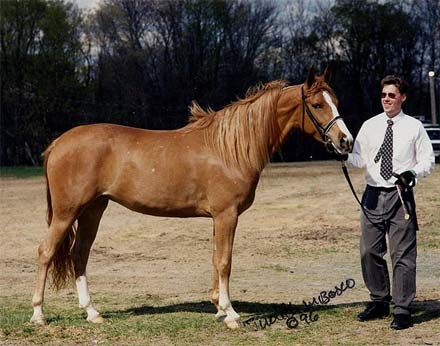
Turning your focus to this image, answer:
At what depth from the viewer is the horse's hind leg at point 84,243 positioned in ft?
21.0

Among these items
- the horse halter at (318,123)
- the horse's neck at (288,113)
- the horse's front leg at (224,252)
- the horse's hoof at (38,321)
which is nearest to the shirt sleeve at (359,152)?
the horse halter at (318,123)

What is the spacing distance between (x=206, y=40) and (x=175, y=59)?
→ 290 centimetres

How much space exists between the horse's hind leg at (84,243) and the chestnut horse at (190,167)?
0.07 meters

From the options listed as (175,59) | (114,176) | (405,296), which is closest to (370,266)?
(405,296)

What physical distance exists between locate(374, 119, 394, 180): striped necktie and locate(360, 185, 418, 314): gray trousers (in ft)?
0.50

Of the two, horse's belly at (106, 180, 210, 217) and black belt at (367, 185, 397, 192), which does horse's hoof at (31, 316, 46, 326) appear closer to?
horse's belly at (106, 180, 210, 217)

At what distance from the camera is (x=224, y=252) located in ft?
19.9

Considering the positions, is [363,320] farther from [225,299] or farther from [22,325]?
[22,325]

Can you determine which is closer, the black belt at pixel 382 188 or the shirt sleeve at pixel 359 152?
the black belt at pixel 382 188

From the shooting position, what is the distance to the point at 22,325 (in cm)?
598

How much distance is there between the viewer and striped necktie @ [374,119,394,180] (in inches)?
230

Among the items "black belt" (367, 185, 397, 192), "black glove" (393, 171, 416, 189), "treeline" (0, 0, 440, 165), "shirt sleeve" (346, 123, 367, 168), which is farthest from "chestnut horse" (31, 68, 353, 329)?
"treeline" (0, 0, 440, 165)

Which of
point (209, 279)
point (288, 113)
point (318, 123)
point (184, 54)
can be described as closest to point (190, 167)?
point (288, 113)

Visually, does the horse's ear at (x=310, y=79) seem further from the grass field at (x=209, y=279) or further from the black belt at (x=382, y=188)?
the grass field at (x=209, y=279)
